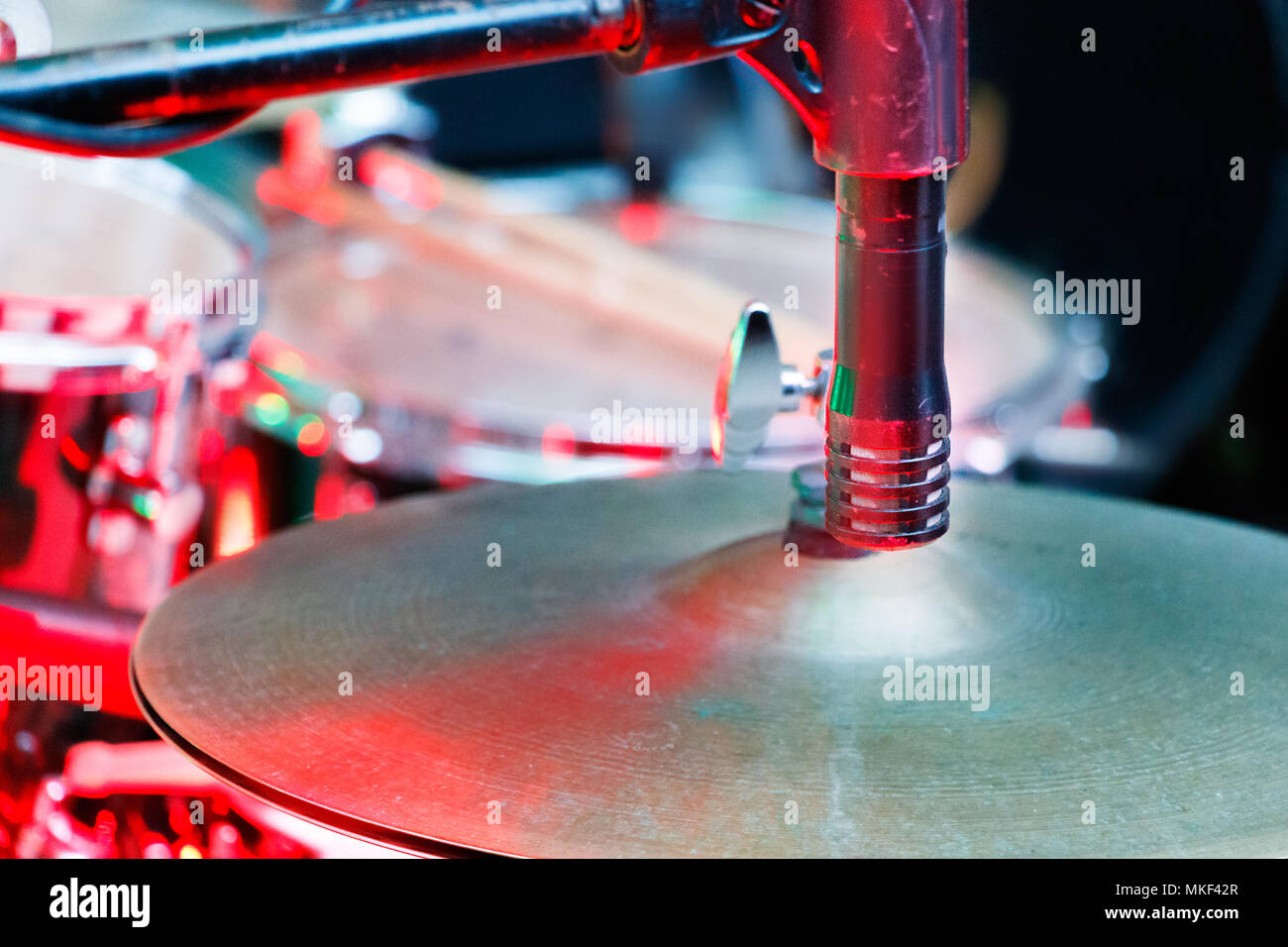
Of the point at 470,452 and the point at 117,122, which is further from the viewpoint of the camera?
the point at 470,452

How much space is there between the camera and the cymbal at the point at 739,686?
0.55m

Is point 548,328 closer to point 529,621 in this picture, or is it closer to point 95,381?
point 95,381

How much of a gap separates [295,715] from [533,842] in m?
0.15

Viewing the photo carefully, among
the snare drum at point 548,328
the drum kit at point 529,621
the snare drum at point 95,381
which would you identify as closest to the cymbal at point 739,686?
the drum kit at point 529,621

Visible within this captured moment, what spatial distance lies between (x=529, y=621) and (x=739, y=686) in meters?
0.11

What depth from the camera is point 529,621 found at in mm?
712

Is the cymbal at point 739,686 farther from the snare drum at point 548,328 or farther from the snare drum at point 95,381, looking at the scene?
the snare drum at point 548,328

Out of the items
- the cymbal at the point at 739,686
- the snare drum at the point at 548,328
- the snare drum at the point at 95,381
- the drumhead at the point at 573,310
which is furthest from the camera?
the drumhead at the point at 573,310

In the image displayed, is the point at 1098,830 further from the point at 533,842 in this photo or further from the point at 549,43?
the point at 549,43

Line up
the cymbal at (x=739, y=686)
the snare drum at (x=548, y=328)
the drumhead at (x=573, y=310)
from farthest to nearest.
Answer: the drumhead at (x=573, y=310)
the snare drum at (x=548, y=328)
the cymbal at (x=739, y=686)
